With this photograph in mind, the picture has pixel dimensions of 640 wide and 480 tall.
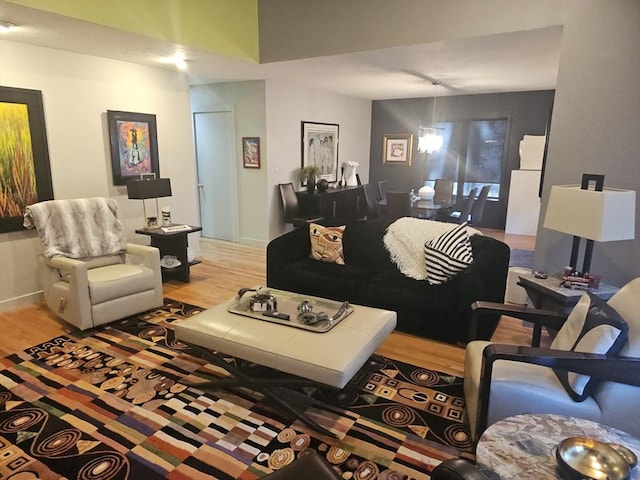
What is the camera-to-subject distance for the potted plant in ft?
21.9

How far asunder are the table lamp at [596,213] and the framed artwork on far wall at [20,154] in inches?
179

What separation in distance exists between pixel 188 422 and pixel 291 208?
4422 mm

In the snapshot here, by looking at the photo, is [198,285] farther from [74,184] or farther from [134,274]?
[74,184]

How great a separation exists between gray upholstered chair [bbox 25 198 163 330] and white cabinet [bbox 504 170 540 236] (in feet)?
20.4

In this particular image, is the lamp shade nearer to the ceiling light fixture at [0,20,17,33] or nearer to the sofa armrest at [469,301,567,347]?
the ceiling light fixture at [0,20,17,33]

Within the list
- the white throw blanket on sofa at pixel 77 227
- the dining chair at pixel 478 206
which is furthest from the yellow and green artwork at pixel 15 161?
the dining chair at pixel 478 206

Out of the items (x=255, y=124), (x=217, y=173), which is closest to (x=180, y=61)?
(x=255, y=124)

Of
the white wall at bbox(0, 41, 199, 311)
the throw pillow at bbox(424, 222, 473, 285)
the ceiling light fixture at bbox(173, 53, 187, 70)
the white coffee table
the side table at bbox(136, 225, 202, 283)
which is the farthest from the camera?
the side table at bbox(136, 225, 202, 283)

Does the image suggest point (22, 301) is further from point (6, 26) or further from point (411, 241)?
point (411, 241)

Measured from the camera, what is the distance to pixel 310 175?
6703 mm

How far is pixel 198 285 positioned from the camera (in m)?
4.70

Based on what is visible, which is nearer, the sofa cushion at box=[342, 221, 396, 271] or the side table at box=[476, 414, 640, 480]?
the side table at box=[476, 414, 640, 480]

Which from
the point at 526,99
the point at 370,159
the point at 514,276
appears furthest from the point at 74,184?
the point at 526,99

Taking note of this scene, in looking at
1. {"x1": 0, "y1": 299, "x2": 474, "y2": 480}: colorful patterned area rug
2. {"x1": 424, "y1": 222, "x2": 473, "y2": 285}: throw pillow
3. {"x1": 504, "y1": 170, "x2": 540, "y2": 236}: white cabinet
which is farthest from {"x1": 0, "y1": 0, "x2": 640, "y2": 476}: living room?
{"x1": 504, "y1": 170, "x2": 540, "y2": 236}: white cabinet
